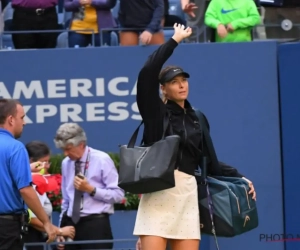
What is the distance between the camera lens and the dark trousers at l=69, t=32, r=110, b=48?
34.2ft

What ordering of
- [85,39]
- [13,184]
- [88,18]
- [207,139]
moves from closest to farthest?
[207,139] < [13,184] < [88,18] < [85,39]

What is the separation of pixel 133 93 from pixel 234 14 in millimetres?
1393

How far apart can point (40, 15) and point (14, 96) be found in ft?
3.10

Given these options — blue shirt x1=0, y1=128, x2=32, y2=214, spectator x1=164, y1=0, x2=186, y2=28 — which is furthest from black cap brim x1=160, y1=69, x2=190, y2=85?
spectator x1=164, y1=0, x2=186, y2=28

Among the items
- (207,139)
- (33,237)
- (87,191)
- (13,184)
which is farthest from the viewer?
(33,237)

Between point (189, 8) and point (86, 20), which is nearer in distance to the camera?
point (189, 8)

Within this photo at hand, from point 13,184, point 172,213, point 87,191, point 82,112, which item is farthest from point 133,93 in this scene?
point 172,213

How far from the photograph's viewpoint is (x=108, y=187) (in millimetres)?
8445

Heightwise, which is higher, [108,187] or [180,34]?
[180,34]

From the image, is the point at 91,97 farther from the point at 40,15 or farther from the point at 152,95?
the point at 152,95

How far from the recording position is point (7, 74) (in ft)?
33.7

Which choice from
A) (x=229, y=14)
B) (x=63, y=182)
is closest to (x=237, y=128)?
(x=229, y=14)

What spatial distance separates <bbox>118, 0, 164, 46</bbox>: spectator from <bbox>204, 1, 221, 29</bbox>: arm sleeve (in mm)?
499

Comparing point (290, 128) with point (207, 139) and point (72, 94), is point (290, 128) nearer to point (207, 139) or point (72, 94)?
point (72, 94)
